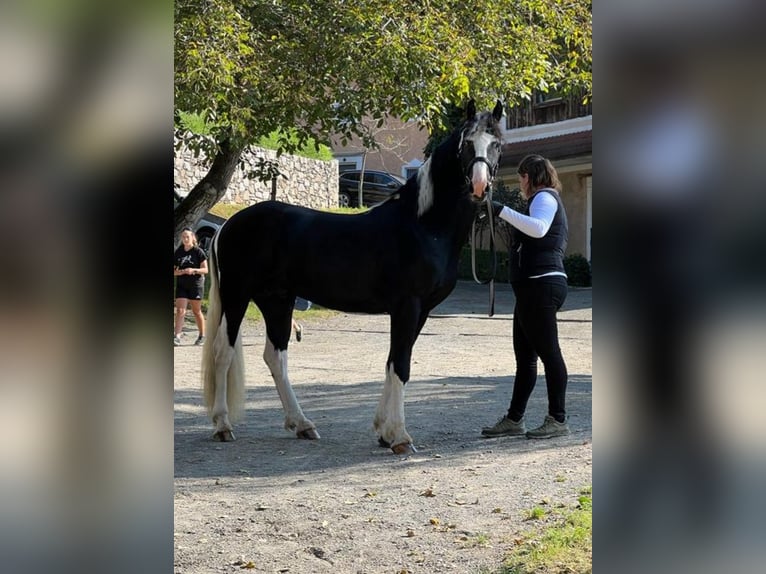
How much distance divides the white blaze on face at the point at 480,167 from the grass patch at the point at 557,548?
2.28 meters

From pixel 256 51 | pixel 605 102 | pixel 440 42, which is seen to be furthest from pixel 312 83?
pixel 605 102

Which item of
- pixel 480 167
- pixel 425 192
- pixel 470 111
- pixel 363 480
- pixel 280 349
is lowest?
pixel 363 480

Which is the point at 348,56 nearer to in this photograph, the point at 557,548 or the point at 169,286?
the point at 557,548

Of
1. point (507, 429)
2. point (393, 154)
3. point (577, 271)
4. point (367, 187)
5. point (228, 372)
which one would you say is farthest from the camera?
point (393, 154)

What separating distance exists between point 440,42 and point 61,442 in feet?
25.0

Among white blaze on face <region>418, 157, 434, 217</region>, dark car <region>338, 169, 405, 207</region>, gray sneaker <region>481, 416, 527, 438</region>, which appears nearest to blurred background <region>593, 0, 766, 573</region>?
white blaze on face <region>418, 157, 434, 217</region>

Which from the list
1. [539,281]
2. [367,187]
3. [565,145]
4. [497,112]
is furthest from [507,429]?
[367,187]

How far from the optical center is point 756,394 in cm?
108

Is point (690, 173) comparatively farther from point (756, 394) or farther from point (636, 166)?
point (756, 394)

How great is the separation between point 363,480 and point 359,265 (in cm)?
177

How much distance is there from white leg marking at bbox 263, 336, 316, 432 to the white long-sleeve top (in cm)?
214

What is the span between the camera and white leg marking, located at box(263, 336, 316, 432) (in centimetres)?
700

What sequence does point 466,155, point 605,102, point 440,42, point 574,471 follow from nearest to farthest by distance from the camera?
point 605,102 → point 574,471 → point 466,155 → point 440,42

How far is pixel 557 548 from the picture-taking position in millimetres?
3945
